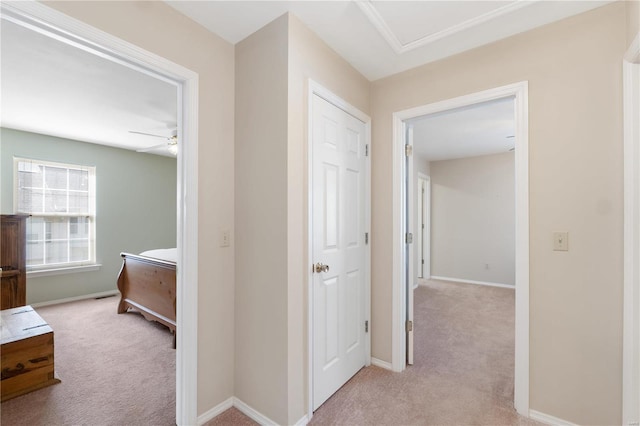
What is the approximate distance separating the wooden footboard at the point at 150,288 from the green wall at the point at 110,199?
4.42ft

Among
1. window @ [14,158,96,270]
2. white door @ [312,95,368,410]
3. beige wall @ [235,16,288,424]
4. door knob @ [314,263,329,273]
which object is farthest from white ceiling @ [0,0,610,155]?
door knob @ [314,263,329,273]

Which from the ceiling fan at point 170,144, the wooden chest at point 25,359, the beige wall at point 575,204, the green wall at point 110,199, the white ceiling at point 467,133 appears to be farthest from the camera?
the green wall at point 110,199

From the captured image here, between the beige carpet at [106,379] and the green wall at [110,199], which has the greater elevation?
the green wall at [110,199]

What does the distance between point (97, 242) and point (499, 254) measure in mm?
7074

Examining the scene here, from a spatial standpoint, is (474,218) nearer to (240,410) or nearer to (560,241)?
(560,241)

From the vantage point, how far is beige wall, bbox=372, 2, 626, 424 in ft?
5.24

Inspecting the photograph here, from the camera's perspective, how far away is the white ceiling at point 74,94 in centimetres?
213

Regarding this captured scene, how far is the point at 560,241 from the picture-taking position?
174cm

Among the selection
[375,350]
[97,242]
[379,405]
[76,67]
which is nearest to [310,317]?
[379,405]

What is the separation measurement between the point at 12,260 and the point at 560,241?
532cm

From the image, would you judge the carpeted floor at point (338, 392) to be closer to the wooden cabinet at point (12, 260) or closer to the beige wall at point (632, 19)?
the wooden cabinet at point (12, 260)

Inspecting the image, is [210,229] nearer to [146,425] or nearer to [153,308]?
[146,425]

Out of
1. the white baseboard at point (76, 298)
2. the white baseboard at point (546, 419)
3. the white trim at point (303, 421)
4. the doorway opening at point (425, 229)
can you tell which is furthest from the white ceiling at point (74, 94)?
A: the doorway opening at point (425, 229)

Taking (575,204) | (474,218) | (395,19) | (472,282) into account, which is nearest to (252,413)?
(575,204)
